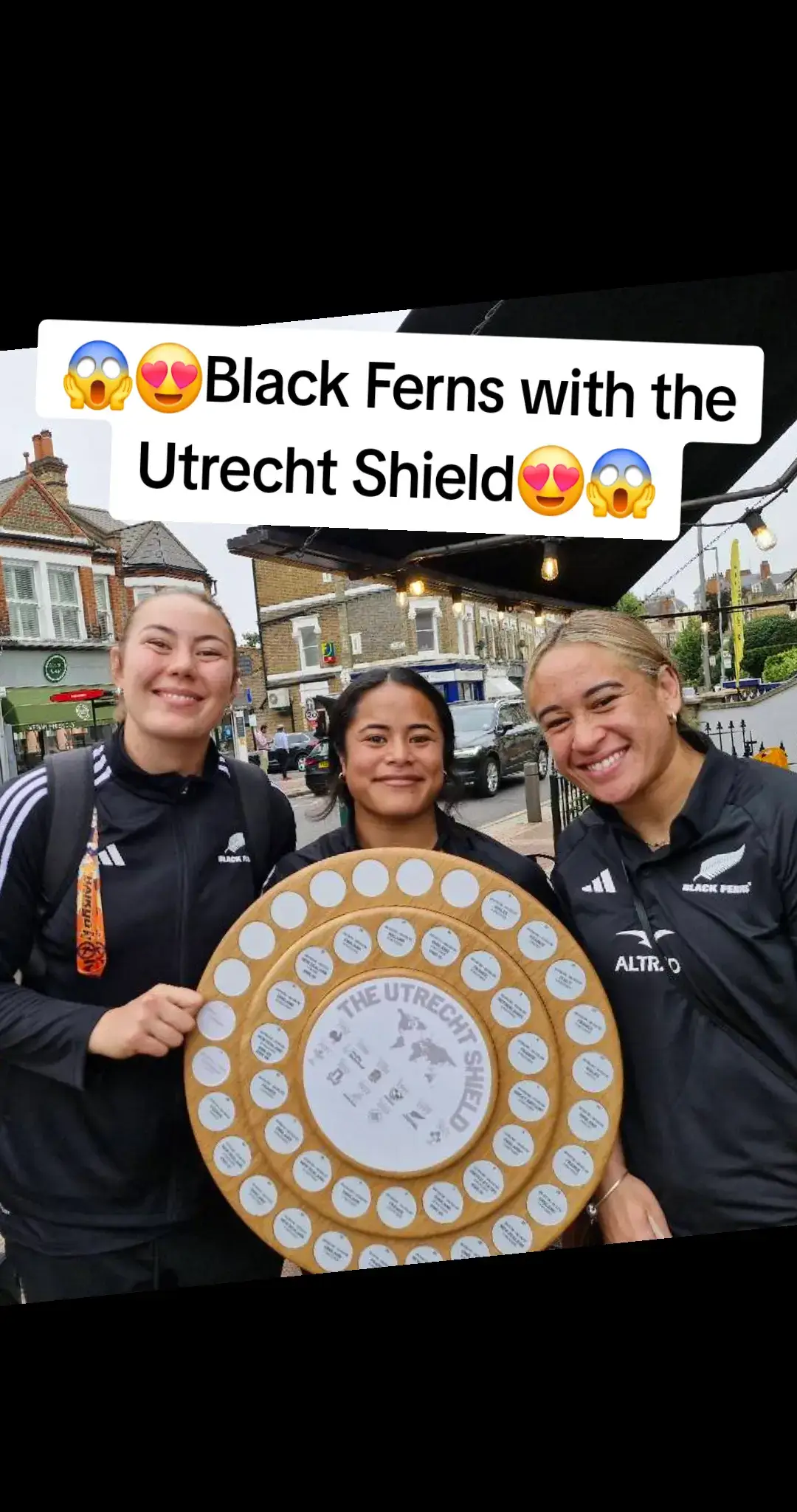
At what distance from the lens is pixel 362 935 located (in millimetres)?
1475

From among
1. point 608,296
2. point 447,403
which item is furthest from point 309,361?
point 608,296

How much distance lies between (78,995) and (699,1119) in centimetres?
110

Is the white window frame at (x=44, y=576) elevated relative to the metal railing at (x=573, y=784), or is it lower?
elevated

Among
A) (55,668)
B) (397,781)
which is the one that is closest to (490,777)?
(397,781)

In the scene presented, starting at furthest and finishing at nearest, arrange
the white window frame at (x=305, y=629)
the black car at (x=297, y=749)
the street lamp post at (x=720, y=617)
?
the street lamp post at (x=720, y=617), the white window frame at (x=305, y=629), the black car at (x=297, y=749)

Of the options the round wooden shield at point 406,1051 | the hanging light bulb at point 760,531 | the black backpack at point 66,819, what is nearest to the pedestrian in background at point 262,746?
the black backpack at point 66,819

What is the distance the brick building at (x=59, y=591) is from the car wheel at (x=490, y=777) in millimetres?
604

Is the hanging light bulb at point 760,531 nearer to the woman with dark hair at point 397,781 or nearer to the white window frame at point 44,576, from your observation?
the woman with dark hair at point 397,781

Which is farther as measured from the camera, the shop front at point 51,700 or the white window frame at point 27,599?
the white window frame at point 27,599

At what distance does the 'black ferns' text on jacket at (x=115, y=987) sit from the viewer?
148 centimetres

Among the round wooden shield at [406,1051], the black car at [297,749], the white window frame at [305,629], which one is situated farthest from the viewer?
the white window frame at [305,629]

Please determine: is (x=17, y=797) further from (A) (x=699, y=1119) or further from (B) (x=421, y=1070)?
(A) (x=699, y=1119)

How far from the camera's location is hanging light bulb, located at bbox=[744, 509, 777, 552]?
1.80 meters

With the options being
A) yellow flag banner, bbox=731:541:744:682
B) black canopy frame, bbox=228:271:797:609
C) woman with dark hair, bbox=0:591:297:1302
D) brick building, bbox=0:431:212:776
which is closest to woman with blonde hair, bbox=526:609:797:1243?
black canopy frame, bbox=228:271:797:609
